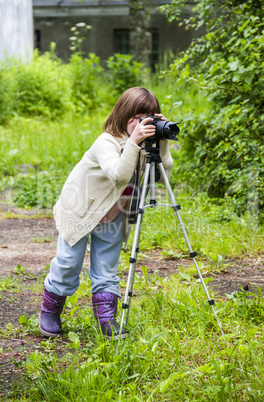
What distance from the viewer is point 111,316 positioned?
2.94 meters

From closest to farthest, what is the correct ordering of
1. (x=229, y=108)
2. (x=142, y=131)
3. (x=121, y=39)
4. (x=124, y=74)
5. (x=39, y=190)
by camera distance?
(x=142, y=131)
(x=229, y=108)
(x=39, y=190)
(x=124, y=74)
(x=121, y=39)

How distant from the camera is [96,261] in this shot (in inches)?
119

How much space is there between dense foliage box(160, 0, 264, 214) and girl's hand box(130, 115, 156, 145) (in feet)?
7.24

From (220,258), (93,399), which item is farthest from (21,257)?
(93,399)

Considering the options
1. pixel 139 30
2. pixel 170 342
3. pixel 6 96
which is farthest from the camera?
pixel 139 30

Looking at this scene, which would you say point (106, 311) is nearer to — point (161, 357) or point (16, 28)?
point (161, 357)

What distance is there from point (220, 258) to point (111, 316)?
1391 mm

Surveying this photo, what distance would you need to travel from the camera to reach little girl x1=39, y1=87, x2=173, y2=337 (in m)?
2.86

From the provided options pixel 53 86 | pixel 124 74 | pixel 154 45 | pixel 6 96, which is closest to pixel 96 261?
pixel 6 96

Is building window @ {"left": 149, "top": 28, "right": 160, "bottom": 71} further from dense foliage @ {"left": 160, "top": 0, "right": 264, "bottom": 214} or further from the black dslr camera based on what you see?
the black dslr camera

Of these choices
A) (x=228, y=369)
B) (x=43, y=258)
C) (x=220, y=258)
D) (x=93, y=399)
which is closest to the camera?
(x=93, y=399)

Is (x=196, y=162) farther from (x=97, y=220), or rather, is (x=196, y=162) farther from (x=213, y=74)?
(x=97, y=220)

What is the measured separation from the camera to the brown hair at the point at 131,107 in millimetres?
2844

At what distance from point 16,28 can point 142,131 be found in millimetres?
12414
